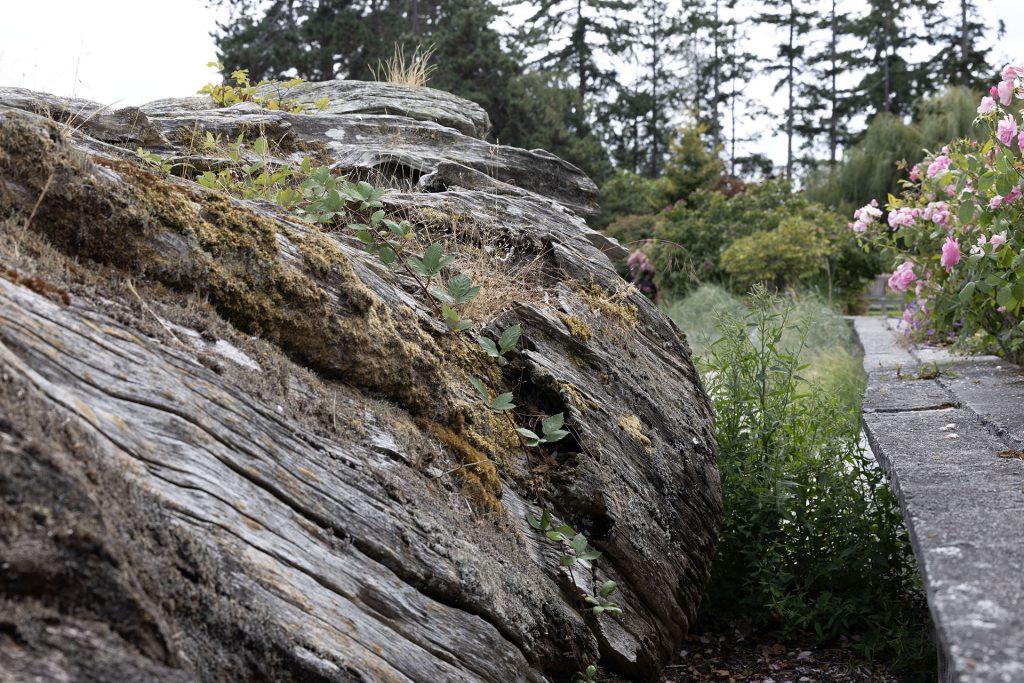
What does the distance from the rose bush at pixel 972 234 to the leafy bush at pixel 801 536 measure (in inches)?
38.5

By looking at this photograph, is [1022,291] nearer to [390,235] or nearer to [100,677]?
[390,235]

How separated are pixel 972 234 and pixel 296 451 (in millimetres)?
4257

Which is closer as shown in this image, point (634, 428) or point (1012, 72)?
point (634, 428)

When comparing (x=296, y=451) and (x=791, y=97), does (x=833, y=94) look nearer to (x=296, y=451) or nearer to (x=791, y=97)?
(x=791, y=97)

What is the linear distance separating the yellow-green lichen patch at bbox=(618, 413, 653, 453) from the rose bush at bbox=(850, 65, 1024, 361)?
5.54 ft

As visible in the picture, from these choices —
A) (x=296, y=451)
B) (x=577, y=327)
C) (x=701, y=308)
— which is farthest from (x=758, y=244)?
(x=296, y=451)

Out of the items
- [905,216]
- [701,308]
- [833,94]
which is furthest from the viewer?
[833,94]

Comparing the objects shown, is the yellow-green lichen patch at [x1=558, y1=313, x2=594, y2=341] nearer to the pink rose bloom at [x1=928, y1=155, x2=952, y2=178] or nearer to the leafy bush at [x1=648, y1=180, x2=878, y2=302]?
the pink rose bloom at [x1=928, y1=155, x2=952, y2=178]

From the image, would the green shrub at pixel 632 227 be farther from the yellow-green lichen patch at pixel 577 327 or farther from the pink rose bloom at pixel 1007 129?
the yellow-green lichen patch at pixel 577 327

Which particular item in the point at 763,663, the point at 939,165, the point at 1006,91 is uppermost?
the point at 1006,91

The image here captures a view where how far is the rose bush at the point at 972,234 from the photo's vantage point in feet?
12.3

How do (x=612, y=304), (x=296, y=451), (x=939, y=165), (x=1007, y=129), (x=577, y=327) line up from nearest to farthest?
(x=296, y=451) < (x=577, y=327) < (x=612, y=304) < (x=1007, y=129) < (x=939, y=165)

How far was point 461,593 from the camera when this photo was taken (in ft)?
6.43

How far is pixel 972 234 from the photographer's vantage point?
4734 millimetres
